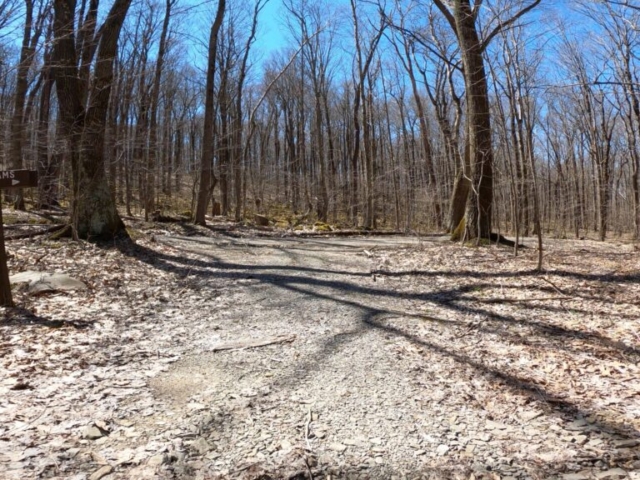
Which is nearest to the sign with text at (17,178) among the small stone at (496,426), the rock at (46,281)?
the rock at (46,281)

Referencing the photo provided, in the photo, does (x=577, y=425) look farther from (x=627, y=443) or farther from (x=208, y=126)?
(x=208, y=126)

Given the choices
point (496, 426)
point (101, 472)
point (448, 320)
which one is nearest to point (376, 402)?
point (496, 426)

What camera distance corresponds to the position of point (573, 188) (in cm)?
2966

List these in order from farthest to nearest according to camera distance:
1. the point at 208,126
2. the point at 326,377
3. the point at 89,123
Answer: the point at 208,126 → the point at 89,123 → the point at 326,377

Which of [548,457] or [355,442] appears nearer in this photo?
[548,457]

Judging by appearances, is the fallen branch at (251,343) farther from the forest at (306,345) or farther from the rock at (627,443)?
the rock at (627,443)

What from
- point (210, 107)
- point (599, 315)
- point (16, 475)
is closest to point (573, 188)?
point (210, 107)

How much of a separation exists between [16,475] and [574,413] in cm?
364

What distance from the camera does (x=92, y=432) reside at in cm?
281

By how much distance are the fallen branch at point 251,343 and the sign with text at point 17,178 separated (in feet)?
9.58

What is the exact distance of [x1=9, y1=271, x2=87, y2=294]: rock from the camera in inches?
230

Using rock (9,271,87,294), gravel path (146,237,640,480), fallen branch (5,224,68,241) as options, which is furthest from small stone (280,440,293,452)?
fallen branch (5,224,68,241)

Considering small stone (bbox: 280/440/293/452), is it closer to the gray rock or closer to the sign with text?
the gray rock

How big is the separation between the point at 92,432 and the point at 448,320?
13.0 feet
